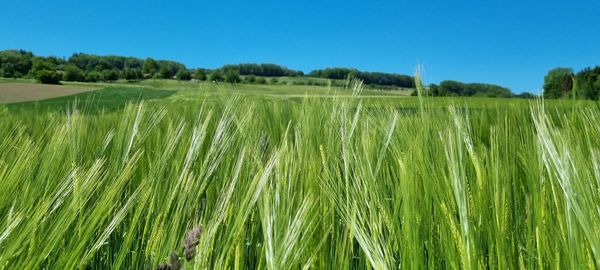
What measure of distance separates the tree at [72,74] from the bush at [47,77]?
4.02 feet

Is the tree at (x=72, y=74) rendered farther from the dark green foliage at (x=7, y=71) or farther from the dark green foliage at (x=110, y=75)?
the dark green foliage at (x=7, y=71)

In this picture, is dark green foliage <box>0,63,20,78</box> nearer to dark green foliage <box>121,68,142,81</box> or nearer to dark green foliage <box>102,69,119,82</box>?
dark green foliage <box>102,69,119,82</box>

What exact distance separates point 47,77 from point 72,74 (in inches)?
86.5

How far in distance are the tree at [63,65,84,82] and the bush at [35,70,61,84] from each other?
4.02 feet

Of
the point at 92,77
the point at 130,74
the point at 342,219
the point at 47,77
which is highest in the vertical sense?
the point at 130,74

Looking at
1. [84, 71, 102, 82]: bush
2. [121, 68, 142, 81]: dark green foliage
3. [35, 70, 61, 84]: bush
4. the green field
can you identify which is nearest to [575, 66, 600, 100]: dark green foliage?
the green field

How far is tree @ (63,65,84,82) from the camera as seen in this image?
52.5ft

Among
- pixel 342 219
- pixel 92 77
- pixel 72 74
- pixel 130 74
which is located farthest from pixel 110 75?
pixel 342 219

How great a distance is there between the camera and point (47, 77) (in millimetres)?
14148

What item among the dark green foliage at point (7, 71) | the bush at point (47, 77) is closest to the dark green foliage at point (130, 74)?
the bush at point (47, 77)

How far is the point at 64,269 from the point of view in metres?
0.26

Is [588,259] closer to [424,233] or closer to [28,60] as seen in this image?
[424,233]

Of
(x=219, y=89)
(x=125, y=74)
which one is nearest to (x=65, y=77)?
(x=125, y=74)

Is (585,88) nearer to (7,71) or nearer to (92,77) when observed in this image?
(92,77)
